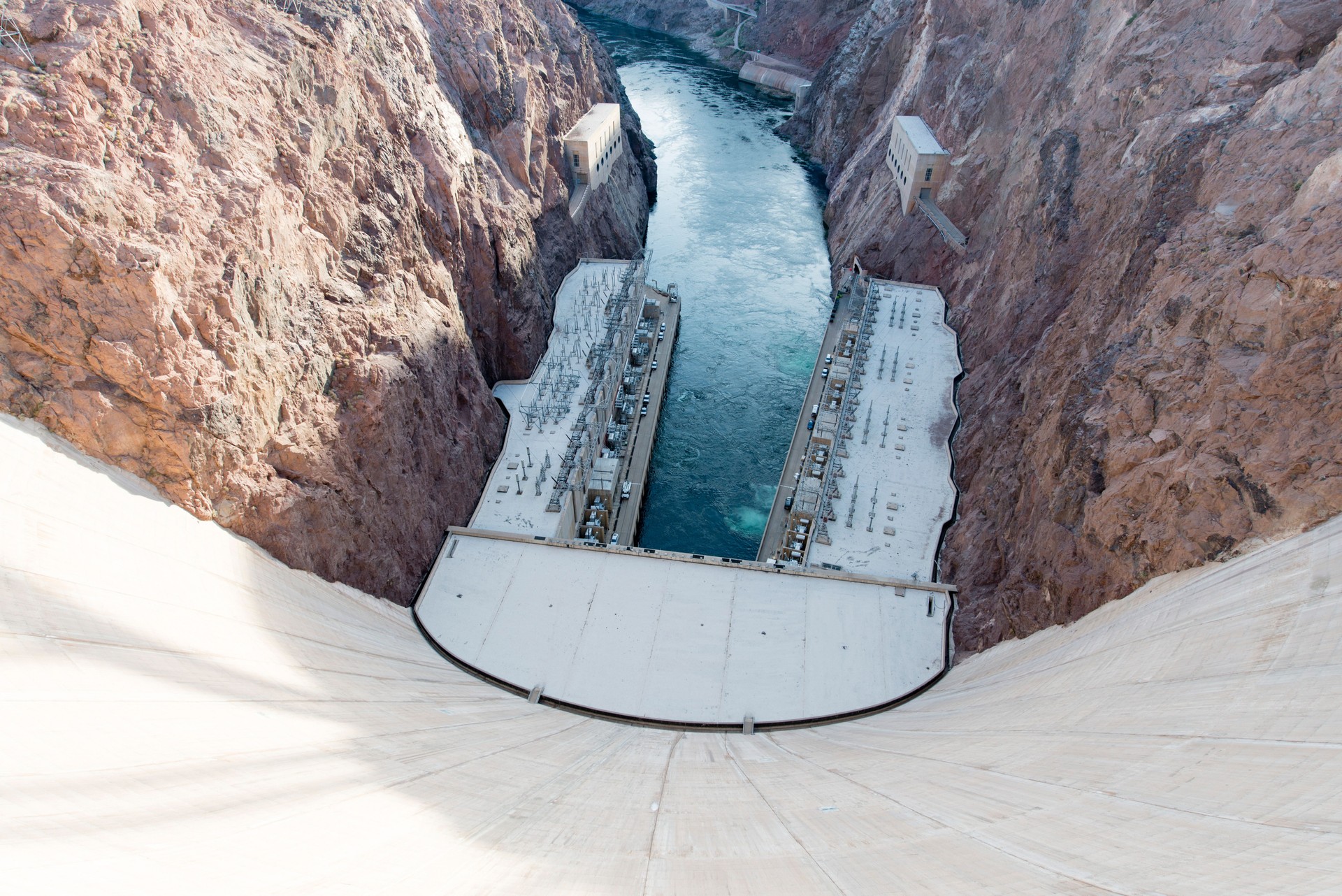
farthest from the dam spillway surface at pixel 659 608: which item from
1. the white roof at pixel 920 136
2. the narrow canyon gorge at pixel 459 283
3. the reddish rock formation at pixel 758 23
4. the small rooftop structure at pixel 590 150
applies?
the reddish rock formation at pixel 758 23

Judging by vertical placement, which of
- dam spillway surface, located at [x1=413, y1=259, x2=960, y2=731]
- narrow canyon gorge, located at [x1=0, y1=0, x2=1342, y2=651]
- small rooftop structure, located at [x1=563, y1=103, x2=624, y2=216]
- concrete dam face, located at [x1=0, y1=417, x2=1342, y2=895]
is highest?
small rooftop structure, located at [x1=563, y1=103, x2=624, y2=216]

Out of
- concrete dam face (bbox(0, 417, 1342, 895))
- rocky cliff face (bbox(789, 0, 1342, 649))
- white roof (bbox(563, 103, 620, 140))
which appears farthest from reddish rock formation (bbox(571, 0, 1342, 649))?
white roof (bbox(563, 103, 620, 140))

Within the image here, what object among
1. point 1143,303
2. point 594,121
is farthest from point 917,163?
point 1143,303

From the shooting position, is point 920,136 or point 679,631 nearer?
point 679,631

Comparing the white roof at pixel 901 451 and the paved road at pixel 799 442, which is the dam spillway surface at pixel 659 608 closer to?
the white roof at pixel 901 451

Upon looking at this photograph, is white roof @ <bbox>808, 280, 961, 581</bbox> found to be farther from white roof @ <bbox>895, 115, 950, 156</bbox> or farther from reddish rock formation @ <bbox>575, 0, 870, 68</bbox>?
reddish rock formation @ <bbox>575, 0, 870, 68</bbox>

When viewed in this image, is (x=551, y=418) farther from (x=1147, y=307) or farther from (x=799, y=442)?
(x=1147, y=307)
